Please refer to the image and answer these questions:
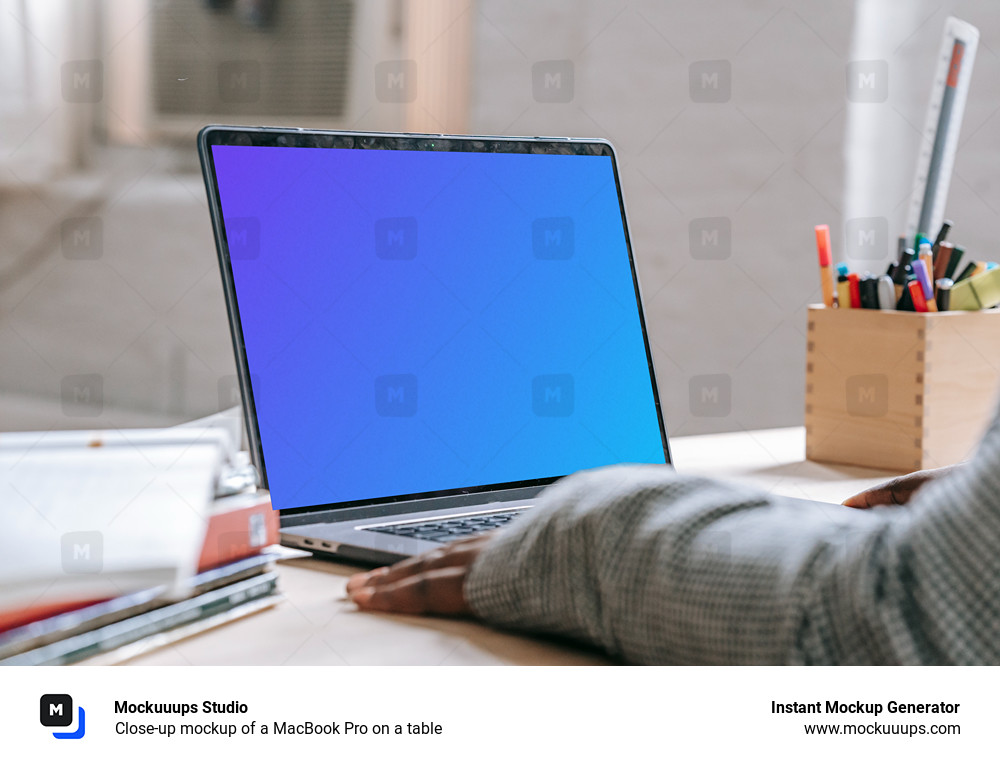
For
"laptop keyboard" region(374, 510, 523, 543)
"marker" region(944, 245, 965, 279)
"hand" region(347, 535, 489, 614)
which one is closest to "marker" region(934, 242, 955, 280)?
"marker" region(944, 245, 965, 279)

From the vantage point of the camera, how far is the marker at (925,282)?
92 centimetres

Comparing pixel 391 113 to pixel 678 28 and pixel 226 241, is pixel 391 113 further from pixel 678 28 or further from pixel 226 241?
pixel 226 241

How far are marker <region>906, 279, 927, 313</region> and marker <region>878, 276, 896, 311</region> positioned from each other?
0.02 meters

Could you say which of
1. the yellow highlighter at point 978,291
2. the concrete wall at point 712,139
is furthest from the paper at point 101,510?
the concrete wall at point 712,139

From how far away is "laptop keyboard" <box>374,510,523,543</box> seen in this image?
0.55 m

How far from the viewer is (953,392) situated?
36.4 inches

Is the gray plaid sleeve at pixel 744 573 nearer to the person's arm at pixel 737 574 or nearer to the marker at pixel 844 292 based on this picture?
the person's arm at pixel 737 574

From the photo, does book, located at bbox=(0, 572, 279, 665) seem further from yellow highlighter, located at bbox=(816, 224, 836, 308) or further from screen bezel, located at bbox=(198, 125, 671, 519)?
yellow highlighter, located at bbox=(816, 224, 836, 308)

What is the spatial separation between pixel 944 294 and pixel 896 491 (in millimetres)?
359

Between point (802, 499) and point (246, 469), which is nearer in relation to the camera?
point (246, 469)

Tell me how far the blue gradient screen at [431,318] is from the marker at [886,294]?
321mm
